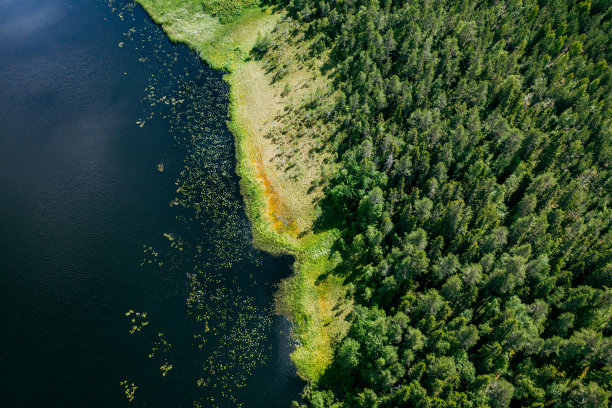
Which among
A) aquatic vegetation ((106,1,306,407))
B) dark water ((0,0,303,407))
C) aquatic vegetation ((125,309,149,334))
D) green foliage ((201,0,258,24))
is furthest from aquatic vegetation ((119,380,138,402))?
green foliage ((201,0,258,24))

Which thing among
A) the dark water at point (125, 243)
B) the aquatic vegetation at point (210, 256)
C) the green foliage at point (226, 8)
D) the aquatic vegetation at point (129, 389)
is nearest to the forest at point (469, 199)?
the aquatic vegetation at point (210, 256)

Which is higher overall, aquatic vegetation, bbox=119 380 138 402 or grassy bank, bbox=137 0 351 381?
grassy bank, bbox=137 0 351 381

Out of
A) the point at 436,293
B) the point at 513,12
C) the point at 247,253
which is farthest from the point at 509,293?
the point at 513,12

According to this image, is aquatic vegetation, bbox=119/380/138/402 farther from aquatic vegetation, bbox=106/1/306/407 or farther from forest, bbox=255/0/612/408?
forest, bbox=255/0/612/408

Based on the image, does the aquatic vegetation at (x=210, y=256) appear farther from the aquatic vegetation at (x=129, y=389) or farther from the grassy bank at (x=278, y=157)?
the aquatic vegetation at (x=129, y=389)

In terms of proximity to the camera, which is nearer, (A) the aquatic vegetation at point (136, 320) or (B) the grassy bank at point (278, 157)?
(A) the aquatic vegetation at point (136, 320)
